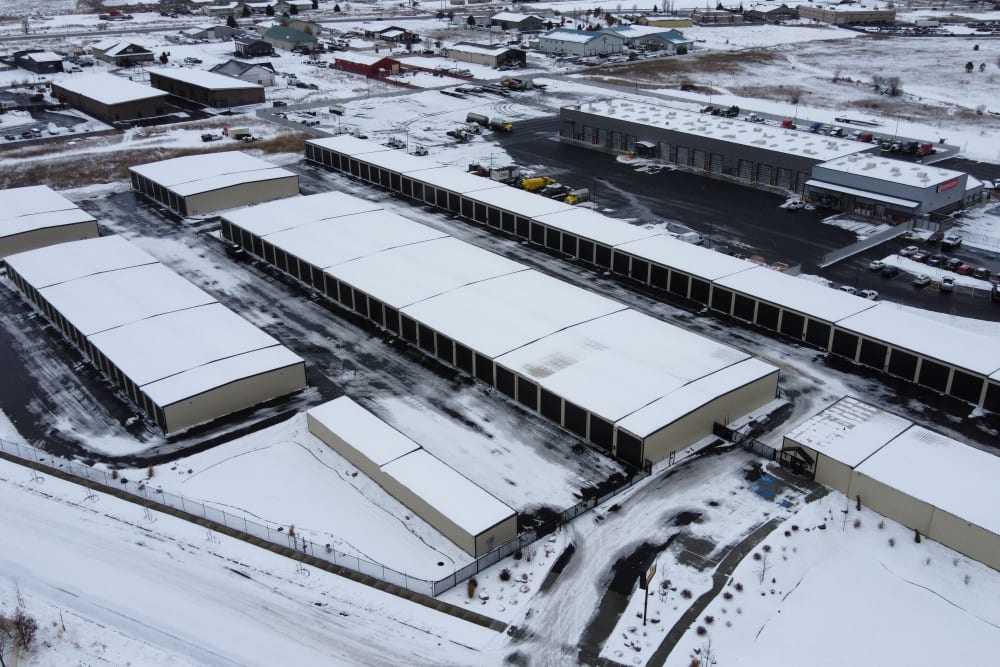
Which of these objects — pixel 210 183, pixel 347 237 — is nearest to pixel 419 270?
pixel 347 237

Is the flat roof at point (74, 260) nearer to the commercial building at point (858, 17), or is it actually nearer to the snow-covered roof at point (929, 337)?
the snow-covered roof at point (929, 337)

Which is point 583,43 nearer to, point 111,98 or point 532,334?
point 111,98

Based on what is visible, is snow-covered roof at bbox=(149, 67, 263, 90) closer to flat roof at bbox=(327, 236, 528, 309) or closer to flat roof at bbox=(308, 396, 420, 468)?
flat roof at bbox=(327, 236, 528, 309)

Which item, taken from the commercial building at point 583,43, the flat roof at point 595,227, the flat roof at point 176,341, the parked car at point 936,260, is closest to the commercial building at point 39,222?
the flat roof at point 176,341

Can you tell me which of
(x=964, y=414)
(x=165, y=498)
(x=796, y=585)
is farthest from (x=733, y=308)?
(x=165, y=498)

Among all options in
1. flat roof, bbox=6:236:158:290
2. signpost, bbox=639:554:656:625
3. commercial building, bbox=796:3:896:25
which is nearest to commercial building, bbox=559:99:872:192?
flat roof, bbox=6:236:158:290

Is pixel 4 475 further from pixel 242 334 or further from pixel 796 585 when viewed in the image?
pixel 796 585
